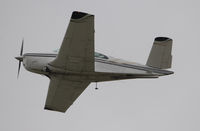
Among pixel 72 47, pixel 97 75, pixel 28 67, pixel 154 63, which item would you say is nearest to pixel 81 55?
pixel 72 47

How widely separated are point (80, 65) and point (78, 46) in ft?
3.75

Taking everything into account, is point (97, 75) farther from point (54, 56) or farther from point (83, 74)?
point (54, 56)

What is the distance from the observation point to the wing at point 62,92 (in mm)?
20602

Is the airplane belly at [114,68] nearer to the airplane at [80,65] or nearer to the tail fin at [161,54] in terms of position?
the airplane at [80,65]

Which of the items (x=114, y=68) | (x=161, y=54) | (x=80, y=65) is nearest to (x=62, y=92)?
(x=80, y=65)

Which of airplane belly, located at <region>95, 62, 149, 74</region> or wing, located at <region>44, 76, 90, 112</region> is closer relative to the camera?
airplane belly, located at <region>95, 62, 149, 74</region>

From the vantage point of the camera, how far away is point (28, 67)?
66.0 ft

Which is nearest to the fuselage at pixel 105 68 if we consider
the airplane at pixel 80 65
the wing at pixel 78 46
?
the airplane at pixel 80 65

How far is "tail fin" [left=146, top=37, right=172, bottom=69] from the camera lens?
20875 millimetres

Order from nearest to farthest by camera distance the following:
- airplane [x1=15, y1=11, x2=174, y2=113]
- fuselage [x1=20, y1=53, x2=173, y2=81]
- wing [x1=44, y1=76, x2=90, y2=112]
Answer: airplane [x1=15, y1=11, x2=174, y2=113]
fuselage [x1=20, y1=53, x2=173, y2=81]
wing [x1=44, y1=76, x2=90, y2=112]

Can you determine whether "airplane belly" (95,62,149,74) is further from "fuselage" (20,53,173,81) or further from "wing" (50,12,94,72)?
"wing" (50,12,94,72)

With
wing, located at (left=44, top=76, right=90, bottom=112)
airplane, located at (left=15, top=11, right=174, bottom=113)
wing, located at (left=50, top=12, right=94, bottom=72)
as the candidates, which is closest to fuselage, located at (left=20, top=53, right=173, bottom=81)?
airplane, located at (left=15, top=11, right=174, bottom=113)

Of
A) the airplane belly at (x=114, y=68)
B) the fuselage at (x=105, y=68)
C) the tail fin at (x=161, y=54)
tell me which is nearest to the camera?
the fuselage at (x=105, y=68)

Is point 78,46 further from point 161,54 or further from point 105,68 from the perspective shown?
point 161,54
